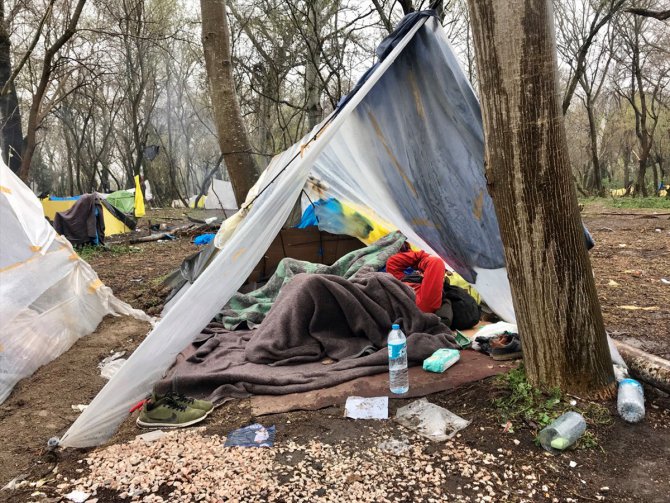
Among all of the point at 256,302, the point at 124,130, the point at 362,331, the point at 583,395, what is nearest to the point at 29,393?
the point at 256,302

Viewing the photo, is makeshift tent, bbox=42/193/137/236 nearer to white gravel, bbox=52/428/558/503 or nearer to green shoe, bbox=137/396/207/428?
green shoe, bbox=137/396/207/428

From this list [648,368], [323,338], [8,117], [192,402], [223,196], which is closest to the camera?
[648,368]

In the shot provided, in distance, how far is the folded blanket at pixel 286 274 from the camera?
4277mm

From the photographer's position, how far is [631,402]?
2.28 metres

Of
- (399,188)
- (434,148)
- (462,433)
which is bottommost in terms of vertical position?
(462,433)

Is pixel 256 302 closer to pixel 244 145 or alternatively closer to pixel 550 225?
pixel 244 145

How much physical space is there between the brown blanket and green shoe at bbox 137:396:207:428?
32 centimetres

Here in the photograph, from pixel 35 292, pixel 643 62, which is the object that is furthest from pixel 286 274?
pixel 643 62

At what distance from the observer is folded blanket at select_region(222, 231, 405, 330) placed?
428cm

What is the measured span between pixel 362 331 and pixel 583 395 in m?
1.50

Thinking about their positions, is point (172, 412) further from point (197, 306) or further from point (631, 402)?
point (631, 402)

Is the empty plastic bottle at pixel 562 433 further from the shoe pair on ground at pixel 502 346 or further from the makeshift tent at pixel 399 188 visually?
the makeshift tent at pixel 399 188

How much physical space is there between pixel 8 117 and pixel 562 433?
372 inches

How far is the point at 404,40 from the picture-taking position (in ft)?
10.7
